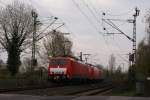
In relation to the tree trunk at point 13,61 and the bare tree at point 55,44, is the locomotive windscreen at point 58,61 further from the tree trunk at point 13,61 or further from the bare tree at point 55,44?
the bare tree at point 55,44

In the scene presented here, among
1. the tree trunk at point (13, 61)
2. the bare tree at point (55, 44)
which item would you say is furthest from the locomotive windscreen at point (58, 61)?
the bare tree at point (55, 44)

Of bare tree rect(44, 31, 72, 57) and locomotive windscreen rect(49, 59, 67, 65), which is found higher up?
bare tree rect(44, 31, 72, 57)

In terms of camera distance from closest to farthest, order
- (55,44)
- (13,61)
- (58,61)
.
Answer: (58,61), (13,61), (55,44)

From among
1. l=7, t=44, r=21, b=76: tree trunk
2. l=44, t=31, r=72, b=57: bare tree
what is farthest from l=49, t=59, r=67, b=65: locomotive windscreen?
l=44, t=31, r=72, b=57: bare tree

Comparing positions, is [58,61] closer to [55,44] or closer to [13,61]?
[13,61]

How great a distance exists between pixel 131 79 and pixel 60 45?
5069 centimetres

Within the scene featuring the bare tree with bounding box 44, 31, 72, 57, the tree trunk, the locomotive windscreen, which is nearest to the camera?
the locomotive windscreen

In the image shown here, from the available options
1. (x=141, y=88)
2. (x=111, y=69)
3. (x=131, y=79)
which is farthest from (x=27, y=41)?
(x=111, y=69)

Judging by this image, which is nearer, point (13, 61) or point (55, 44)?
point (13, 61)

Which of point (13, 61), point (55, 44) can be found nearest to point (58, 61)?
point (13, 61)

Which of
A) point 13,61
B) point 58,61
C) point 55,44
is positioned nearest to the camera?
point 58,61

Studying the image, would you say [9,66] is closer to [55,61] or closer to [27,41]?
[27,41]

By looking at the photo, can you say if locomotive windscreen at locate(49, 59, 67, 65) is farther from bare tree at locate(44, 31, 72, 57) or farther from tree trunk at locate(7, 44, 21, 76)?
bare tree at locate(44, 31, 72, 57)

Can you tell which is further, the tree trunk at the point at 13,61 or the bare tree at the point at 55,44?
the bare tree at the point at 55,44
